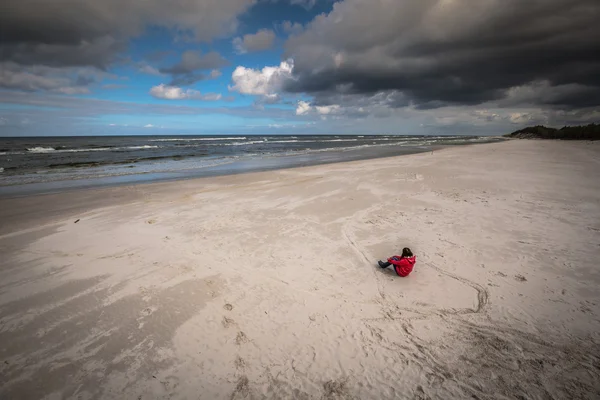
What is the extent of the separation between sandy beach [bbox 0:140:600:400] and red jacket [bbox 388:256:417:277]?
310 millimetres

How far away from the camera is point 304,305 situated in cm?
465

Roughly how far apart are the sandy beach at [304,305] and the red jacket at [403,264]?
310mm

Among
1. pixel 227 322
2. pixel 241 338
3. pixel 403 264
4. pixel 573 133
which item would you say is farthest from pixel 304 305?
pixel 573 133

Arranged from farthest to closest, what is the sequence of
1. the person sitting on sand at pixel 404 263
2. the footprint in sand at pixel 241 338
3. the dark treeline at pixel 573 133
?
the dark treeline at pixel 573 133
the person sitting on sand at pixel 404 263
the footprint in sand at pixel 241 338

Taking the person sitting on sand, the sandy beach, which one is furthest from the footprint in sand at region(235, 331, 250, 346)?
the person sitting on sand

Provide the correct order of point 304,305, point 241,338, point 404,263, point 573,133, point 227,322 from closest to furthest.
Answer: point 241,338, point 227,322, point 304,305, point 404,263, point 573,133

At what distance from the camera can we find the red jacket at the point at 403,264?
5.27 m

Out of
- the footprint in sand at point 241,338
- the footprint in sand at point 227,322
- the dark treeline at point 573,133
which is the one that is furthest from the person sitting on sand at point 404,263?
the dark treeline at point 573,133

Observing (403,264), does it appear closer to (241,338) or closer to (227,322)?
(241,338)

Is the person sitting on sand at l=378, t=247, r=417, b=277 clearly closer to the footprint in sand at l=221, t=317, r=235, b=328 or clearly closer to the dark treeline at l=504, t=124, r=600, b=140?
the footprint in sand at l=221, t=317, r=235, b=328

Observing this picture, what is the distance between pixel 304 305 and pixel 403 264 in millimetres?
2215

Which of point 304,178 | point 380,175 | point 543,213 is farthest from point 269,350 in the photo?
point 380,175

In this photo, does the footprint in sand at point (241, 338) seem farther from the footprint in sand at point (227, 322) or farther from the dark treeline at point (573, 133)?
the dark treeline at point (573, 133)

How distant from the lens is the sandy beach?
10.9ft
